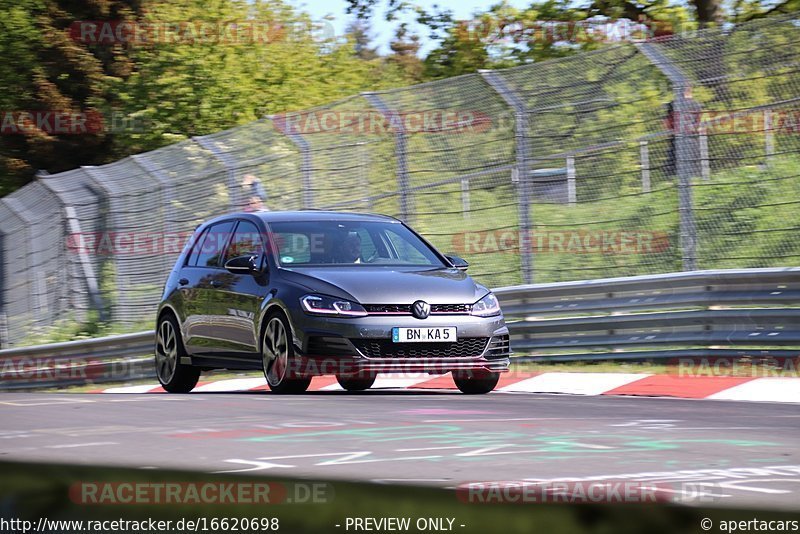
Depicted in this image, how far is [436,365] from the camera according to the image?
9.78m

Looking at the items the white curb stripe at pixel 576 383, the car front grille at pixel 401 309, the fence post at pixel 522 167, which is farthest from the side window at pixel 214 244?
the fence post at pixel 522 167

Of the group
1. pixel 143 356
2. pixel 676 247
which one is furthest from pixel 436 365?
pixel 143 356

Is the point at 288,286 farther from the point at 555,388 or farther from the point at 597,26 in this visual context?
the point at 597,26

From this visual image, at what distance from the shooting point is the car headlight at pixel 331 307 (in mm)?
9711

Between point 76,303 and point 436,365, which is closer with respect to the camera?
point 436,365

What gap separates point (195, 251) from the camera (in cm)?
1212

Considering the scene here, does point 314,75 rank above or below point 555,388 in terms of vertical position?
above

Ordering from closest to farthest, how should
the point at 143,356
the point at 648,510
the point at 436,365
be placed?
the point at 648,510 → the point at 436,365 → the point at 143,356

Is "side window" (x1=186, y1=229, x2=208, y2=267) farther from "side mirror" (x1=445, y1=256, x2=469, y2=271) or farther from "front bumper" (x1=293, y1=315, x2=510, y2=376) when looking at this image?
"front bumper" (x1=293, y1=315, x2=510, y2=376)

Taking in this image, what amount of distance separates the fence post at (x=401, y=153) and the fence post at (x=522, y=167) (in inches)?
45.3

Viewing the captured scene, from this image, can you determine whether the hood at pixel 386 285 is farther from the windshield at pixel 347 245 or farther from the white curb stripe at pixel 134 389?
the white curb stripe at pixel 134 389

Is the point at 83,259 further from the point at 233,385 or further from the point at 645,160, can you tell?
the point at 645,160

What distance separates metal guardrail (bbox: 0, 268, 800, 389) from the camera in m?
11.2

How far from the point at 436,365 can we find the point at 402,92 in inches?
200
